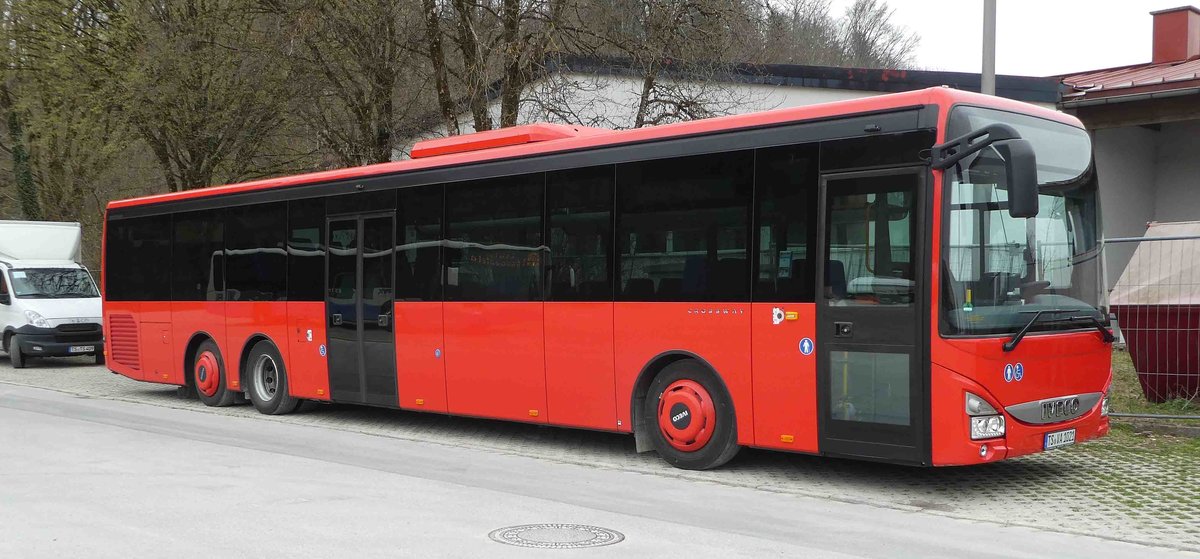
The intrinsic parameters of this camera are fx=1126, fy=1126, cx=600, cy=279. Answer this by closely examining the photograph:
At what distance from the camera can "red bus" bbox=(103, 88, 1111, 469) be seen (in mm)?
7973

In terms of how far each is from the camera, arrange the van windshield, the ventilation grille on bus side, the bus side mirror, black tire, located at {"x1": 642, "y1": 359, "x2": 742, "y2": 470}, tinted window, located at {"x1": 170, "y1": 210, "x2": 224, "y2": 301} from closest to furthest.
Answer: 1. the bus side mirror
2. black tire, located at {"x1": 642, "y1": 359, "x2": 742, "y2": 470}
3. tinted window, located at {"x1": 170, "y1": 210, "x2": 224, "y2": 301}
4. the ventilation grille on bus side
5. the van windshield

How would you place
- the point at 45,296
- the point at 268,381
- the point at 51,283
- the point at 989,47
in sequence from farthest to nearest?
the point at 51,283 → the point at 45,296 → the point at 268,381 → the point at 989,47

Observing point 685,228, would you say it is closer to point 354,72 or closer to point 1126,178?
point 354,72

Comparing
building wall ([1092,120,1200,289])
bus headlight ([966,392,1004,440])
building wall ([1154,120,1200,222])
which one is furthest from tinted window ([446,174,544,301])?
building wall ([1154,120,1200,222])

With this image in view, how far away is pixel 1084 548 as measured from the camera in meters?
6.75

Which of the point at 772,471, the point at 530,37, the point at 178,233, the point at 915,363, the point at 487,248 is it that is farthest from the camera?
the point at 530,37

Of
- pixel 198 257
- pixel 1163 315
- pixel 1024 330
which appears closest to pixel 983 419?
pixel 1024 330

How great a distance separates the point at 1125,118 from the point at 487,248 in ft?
46.7

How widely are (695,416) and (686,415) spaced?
0.10 m

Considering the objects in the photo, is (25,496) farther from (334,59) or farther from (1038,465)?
(334,59)

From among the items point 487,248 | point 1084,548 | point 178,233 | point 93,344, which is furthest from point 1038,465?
point 93,344

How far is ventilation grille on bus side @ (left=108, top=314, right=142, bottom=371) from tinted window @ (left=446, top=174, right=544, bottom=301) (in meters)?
7.23

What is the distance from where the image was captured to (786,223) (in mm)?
8836

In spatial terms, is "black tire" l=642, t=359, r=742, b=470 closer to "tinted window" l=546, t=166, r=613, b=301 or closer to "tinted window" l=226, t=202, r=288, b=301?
"tinted window" l=546, t=166, r=613, b=301
